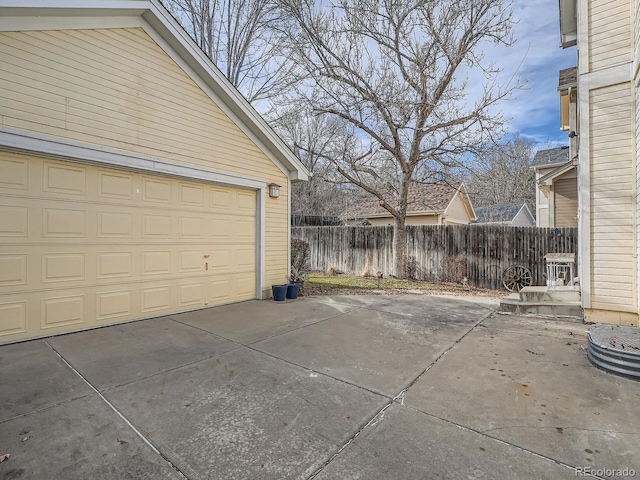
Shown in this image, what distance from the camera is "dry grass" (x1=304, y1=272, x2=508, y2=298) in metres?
8.61

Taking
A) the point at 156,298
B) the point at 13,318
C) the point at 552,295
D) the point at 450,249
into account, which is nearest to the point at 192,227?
the point at 156,298

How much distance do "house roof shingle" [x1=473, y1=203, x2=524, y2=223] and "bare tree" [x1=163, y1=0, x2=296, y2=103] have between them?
18.1m

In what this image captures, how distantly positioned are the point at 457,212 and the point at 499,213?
6812 mm

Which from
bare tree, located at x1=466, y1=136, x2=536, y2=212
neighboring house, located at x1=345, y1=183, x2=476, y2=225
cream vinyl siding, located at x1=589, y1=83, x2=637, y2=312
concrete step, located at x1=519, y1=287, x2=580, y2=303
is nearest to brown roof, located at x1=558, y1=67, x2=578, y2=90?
cream vinyl siding, located at x1=589, y1=83, x2=637, y2=312

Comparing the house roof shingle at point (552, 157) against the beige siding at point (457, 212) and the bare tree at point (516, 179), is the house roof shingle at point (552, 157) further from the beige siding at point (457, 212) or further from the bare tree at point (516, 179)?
the bare tree at point (516, 179)

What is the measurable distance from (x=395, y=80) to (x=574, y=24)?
4299mm

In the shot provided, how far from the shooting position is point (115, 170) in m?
5.03

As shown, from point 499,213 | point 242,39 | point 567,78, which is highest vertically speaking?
point 242,39

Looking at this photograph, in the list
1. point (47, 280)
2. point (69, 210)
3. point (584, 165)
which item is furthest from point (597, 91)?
point (47, 280)

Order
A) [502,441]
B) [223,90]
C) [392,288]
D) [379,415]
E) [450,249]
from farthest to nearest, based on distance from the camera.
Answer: [450,249], [392,288], [223,90], [379,415], [502,441]

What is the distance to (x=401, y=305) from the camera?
677 cm

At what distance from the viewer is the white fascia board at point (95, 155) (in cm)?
403

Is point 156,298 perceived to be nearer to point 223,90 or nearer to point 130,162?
point 130,162

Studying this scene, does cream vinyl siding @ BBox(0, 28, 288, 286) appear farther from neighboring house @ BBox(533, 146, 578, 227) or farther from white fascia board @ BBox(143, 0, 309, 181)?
neighboring house @ BBox(533, 146, 578, 227)
